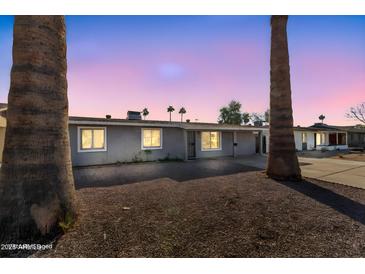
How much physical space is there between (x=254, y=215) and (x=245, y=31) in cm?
578

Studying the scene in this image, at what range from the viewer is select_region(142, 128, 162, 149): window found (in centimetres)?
1227

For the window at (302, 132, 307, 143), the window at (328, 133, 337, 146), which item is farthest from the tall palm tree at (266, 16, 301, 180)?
the window at (328, 133, 337, 146)

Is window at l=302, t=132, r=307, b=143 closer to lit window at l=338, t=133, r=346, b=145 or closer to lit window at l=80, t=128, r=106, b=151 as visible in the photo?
lit window at l=338, t=133, r=346, b=145

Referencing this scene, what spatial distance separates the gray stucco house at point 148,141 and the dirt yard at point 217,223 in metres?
5.37

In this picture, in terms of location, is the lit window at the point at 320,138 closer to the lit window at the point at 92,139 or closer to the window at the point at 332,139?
the window at the point at 332,139

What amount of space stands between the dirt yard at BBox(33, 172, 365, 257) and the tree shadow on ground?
0.07 ft

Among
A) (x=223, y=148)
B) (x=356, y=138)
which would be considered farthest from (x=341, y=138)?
(x=223, y=148)

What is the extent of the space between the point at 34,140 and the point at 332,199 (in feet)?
22.9

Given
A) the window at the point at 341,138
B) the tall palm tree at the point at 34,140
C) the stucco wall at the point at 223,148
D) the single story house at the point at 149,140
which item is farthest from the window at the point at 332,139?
the tall palm tree at the point at 34,140

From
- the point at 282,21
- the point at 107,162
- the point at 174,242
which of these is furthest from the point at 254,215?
the point at 107,162

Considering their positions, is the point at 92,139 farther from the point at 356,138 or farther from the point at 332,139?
the point at 356,138

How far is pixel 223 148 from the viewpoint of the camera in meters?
15.3

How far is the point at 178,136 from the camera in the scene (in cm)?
1343
